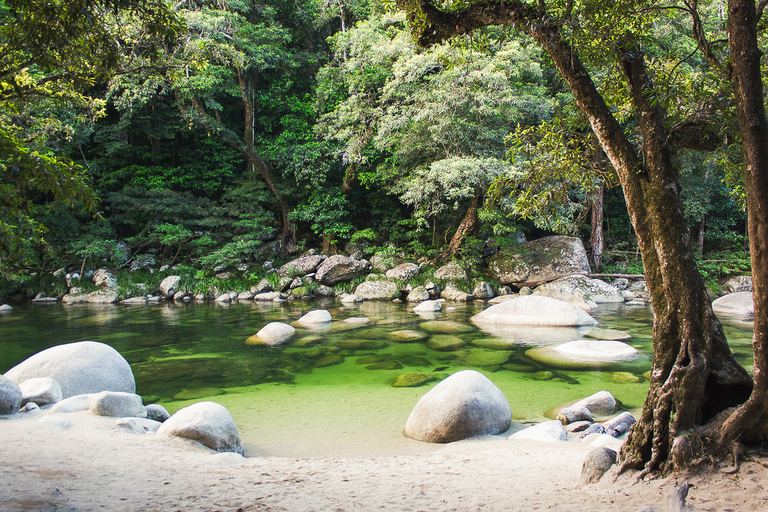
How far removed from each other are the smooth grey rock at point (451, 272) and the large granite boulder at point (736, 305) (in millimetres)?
7901

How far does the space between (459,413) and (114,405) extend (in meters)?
3.61

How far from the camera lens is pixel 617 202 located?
21562 mm

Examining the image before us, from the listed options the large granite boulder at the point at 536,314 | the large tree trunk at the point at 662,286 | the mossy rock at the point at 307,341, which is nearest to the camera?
the large tree trunk at the point at 662,286

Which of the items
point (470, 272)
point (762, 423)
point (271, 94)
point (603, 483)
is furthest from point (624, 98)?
point (271, 94)

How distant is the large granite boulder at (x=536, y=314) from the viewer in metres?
10.5

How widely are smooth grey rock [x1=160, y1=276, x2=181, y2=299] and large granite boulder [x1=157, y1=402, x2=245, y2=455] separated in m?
14.3

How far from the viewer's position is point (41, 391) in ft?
15.8

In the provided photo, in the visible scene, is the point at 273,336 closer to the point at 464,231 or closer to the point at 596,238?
the point at 464,231

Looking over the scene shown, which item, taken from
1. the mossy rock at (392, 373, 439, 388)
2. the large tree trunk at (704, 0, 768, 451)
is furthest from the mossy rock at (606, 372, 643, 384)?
the large tree trunk at (704, 0, 768, 451)

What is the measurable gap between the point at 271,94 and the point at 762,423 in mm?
21025

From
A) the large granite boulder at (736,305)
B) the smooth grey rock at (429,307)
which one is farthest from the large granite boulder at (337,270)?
the large granite boulder at (736,305)

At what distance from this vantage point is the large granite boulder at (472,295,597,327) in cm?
1050

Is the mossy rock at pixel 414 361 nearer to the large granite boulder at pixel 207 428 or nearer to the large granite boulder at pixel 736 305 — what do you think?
the large granite boulder at pixel 207 428

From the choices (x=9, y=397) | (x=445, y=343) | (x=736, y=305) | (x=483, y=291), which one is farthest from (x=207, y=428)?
(x=736, y=305)
